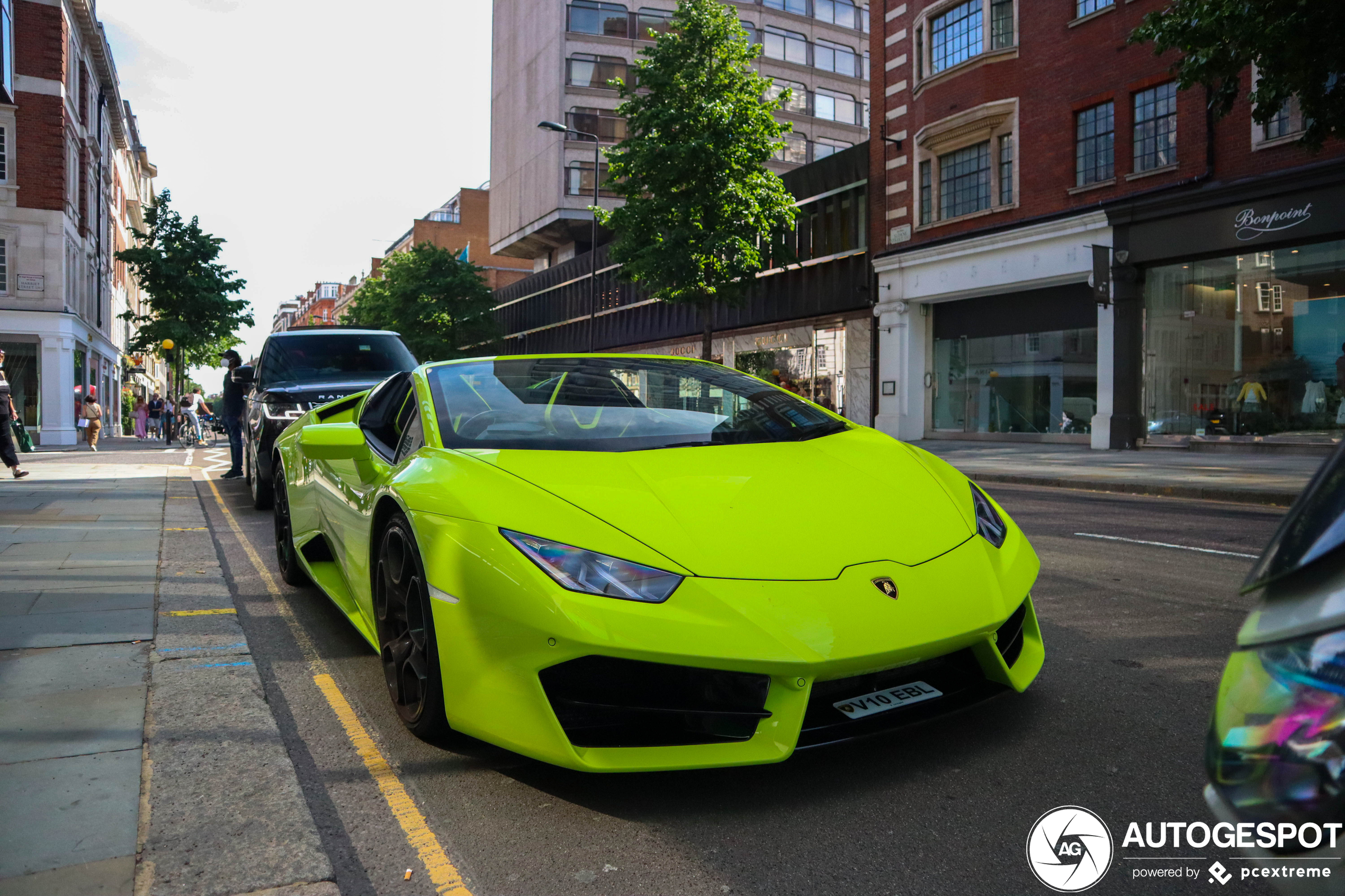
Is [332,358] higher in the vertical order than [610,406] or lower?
higher

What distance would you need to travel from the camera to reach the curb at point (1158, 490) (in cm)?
1070

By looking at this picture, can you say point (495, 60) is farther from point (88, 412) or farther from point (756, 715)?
point (756, 715)

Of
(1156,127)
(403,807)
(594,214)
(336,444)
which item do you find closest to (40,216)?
(594,214)

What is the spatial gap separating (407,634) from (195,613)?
7.53 feet

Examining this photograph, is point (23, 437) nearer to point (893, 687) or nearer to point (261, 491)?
point (261, 491)

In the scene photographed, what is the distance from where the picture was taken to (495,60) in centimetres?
5656

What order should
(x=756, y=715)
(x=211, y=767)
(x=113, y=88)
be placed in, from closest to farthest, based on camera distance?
(x=756, y=715) → (x=211, y=767) → (x=113, y=88)

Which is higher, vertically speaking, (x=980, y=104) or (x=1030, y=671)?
(x=980, y=104)

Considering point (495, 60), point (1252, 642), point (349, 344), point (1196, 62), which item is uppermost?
point (495, 60)

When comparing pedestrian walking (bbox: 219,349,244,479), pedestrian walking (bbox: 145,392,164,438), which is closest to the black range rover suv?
pedestrian walking (bbox: 219,349,244,479)

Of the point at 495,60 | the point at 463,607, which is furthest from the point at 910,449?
the point at 495,60

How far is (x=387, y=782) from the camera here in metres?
2.93

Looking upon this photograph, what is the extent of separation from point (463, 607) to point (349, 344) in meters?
9.34

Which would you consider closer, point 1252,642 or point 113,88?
point 1252,642
